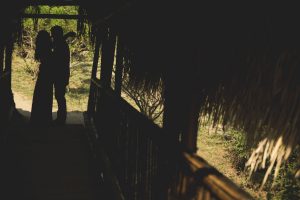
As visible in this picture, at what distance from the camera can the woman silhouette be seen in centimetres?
786

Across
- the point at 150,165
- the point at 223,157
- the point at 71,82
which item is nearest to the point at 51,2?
the point at 150,165

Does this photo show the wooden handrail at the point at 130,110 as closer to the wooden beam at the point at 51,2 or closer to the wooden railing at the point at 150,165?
the wooden railing at the point at 150,165

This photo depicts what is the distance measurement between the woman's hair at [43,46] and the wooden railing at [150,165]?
8.69 ft

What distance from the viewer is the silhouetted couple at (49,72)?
25.4 feet

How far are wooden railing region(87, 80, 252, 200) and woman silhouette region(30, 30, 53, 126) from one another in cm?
271

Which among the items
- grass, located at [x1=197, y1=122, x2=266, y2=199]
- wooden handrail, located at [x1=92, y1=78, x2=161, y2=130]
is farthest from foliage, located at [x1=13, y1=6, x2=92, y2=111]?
wooden handrail, located at [x1=92, y1=78, x2=161, y2=130]

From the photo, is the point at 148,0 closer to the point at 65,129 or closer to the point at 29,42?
the point at 65,129

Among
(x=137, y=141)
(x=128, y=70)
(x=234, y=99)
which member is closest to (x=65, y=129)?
(x=128, y=70)

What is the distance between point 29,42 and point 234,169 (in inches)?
421

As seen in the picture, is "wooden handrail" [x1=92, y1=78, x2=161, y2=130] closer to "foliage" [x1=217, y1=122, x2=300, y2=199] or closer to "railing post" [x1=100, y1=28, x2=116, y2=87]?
"railing post" [x1=100, y1=28, x2=116, y2=87]

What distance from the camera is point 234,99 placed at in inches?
95.0

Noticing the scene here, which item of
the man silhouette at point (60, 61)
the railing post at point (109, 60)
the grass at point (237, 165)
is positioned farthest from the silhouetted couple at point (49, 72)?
the grass at point (237, 165)

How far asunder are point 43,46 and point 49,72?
0.51 meters

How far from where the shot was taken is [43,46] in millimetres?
7762
